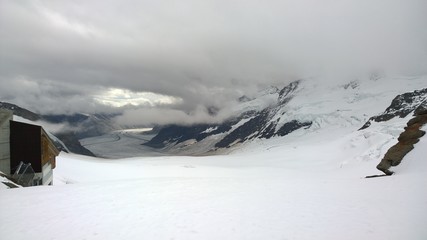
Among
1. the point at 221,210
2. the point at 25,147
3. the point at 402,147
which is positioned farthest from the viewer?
the point at 25,147

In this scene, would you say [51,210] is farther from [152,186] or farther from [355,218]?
[355,218]

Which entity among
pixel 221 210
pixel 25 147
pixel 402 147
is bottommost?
pixel 221 210

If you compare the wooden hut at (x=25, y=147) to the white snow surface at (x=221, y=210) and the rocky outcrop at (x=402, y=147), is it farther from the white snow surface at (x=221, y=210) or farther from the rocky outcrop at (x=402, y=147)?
the rocky outcrop at (x=402, y=147)

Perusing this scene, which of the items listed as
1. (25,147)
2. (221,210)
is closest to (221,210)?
(221,210)

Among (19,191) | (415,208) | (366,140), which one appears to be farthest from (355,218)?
(366,140)

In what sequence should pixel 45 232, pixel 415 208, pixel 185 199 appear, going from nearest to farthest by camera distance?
pixel 45 232
pixel 415 208
pixel 185 199

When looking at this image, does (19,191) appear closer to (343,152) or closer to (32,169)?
(32,169)

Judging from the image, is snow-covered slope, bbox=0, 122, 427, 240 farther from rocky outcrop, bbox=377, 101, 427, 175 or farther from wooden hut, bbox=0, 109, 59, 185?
wooden hut, bbox=0, 109, 59, 185

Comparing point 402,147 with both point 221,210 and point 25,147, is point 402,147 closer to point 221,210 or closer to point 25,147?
point 221,210

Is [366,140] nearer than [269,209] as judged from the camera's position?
No

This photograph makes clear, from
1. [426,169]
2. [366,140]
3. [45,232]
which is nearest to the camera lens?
[45,232]

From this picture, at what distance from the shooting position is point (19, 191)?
17.1 m

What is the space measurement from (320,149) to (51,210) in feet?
522

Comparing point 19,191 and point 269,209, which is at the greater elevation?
point 19,191
